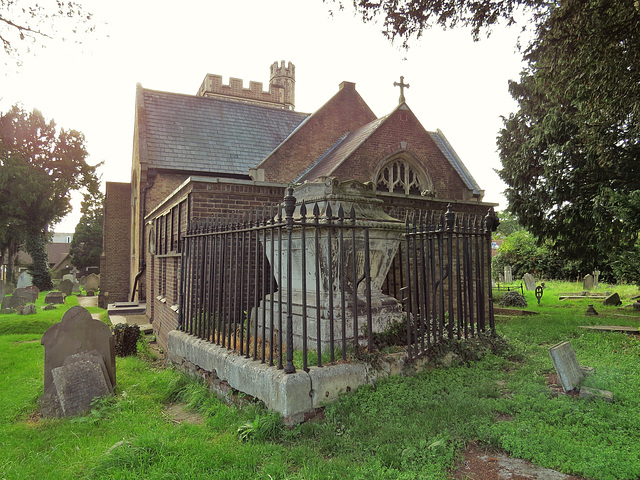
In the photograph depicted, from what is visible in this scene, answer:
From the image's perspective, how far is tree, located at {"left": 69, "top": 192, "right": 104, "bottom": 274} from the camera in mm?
37438

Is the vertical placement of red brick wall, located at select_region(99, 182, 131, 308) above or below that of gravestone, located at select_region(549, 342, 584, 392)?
above

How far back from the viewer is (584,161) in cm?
1055

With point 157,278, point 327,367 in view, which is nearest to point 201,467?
point 327,367

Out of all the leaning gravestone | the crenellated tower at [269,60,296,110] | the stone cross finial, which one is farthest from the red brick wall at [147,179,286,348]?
the crenellated tower at [269,60,296,110]

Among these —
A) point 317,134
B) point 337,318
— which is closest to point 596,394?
point 337,318

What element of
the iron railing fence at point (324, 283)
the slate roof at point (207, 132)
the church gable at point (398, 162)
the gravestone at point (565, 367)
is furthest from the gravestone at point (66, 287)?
the gravestone at point (565, 367)

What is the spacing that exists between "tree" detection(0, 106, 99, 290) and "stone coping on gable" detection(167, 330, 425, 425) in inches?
1157

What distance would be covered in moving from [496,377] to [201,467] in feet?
9.97

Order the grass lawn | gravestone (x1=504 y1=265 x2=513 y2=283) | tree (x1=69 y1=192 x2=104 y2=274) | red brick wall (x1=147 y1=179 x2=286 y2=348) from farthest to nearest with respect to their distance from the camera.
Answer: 1. tree (x1=69 y1=192 x2=104 y2=274)
2. gravestone (x1=504 y1=265 x2=513 y2=283)
3. red brick wall (x1=147 y1=179 x2=286 y2=348)
4. the grass lawn

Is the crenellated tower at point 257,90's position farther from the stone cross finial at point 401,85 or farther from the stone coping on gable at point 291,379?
the stone coping on gable at point 291,379

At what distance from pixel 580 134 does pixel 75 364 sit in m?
9.82

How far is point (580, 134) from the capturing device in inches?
332

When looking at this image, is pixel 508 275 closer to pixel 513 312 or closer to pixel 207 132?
pixel 513 312

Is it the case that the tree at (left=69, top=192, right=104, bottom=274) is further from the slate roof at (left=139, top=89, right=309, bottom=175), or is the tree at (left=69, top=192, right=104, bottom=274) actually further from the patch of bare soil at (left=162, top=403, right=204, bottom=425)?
the patch of bare soil at (left=162, top=403, right=204, bottom=425)
